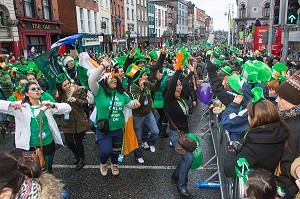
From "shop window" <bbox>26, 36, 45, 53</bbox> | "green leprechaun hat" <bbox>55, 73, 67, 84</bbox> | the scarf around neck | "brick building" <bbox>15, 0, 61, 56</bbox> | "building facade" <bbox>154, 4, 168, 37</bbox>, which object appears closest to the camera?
the scarf around neck

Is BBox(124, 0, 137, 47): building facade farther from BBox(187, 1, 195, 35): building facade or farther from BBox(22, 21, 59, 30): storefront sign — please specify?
BBox(187, 1, 195, 35): building facade

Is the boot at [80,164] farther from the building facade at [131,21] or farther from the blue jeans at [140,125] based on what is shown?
the building facade at [131,21]

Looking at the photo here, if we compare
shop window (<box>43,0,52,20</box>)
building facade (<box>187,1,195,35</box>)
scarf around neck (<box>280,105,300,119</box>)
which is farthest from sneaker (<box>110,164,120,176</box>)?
building facade (<box>187,1,195,35</box>)

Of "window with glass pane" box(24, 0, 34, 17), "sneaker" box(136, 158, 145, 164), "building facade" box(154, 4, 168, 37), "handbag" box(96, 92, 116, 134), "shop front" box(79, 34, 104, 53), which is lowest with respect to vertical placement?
"sneaker" box(136, 158, 145, 164)

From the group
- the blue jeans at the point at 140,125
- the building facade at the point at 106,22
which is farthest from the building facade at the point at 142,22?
the blue jeans at the point at 140,125

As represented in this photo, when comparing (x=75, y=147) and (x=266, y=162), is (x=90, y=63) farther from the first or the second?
(x=266, y=162)

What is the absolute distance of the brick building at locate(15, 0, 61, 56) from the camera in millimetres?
18422

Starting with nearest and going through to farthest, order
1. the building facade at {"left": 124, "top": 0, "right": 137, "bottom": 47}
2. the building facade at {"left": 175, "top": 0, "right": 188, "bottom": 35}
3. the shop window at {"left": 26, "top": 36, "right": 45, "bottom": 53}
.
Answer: the shop window at {"left": 26, "top": 36, "right": 45, "bottom": 53}, the building facade at {"left": 124, "top": 0, "right": 137, "bottom": 47}, the building facade at {"left": 175, "top": 0, "right": 188, "bottom": 35}

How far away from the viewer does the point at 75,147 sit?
4.95m

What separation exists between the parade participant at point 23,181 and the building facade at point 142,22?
158ft

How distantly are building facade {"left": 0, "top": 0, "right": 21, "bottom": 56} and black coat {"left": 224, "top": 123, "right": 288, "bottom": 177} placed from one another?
1799cm

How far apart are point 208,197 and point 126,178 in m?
1.48

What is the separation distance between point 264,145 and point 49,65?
145 inches

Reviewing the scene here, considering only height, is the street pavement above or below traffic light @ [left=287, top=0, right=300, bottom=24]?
below
